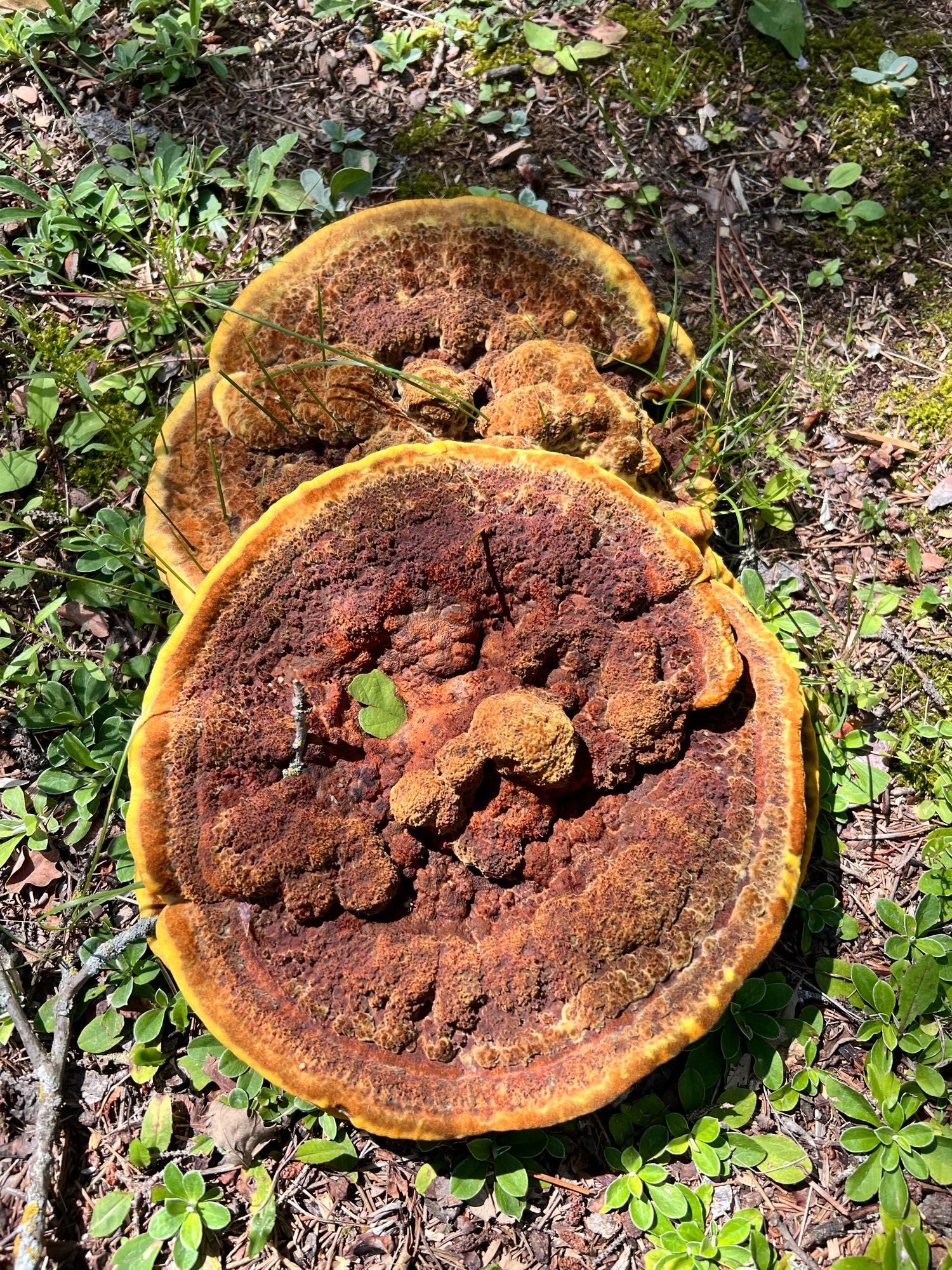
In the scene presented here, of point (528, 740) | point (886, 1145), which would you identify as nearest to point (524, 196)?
point (528, 740)

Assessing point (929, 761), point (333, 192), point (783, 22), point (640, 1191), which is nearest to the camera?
point (640, 1191)

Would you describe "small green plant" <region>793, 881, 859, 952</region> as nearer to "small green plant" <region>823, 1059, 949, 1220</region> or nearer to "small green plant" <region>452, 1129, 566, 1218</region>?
"small green plant" <region>823, 1059, 949, 1220</region>

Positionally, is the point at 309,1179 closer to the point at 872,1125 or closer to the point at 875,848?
the point at 872,1125

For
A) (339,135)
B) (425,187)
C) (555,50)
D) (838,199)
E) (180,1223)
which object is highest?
(555,50)

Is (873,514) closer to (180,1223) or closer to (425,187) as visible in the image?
(425,187)

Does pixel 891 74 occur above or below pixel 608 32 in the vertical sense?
below

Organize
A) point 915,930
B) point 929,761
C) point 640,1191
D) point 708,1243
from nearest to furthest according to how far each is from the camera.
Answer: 1. point 708,1243
2. point 640,1191
3. point 915,930
4. point 929,761

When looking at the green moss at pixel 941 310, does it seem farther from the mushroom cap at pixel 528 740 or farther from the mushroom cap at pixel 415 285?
the mushroom cap at pixel 528 740
